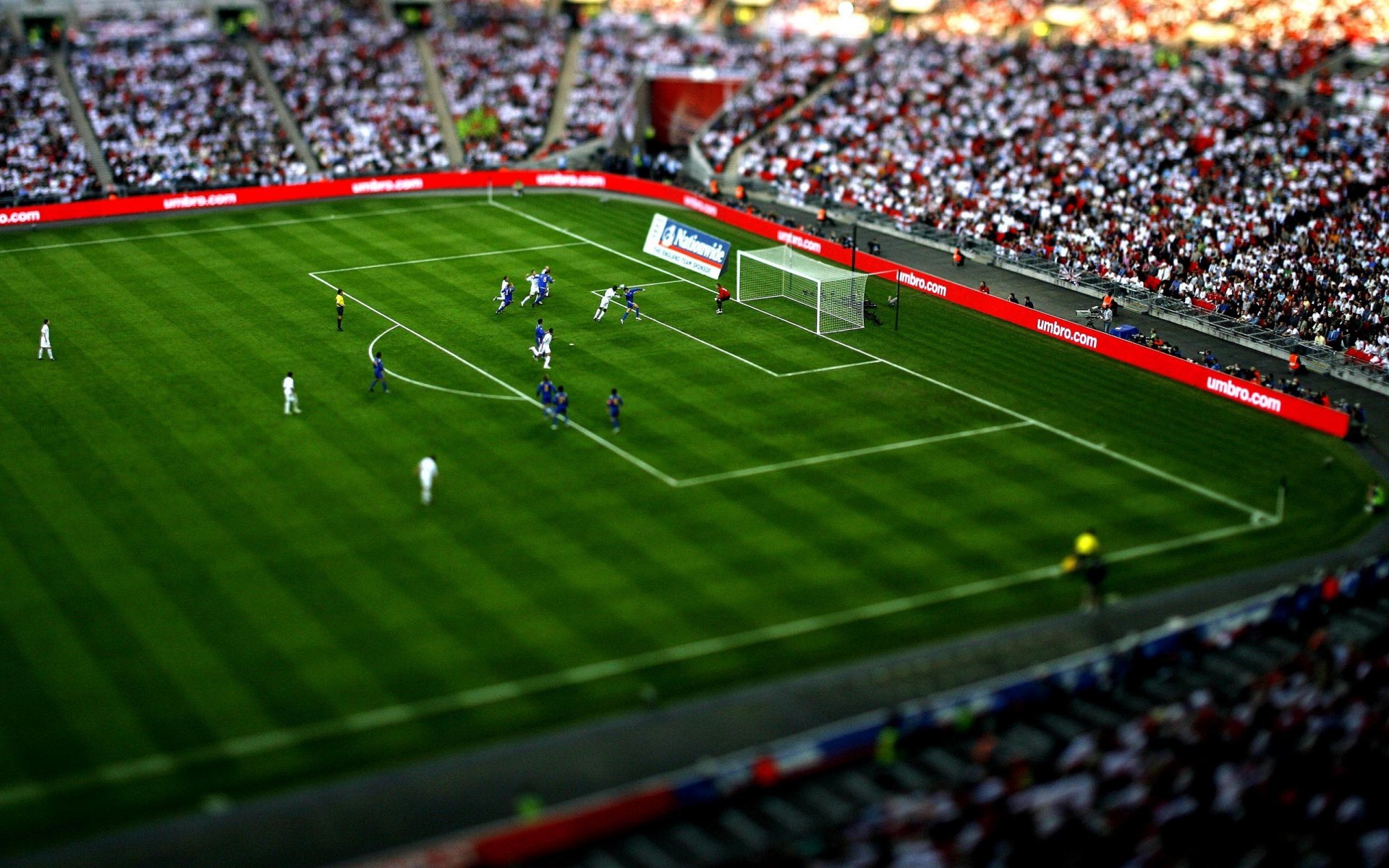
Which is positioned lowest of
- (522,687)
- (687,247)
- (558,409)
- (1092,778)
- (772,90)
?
(522,687)

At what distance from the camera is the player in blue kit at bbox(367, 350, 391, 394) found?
4747cm

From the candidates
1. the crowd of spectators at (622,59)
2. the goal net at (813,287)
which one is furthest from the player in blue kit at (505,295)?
the crowd of spectators at (622,59)

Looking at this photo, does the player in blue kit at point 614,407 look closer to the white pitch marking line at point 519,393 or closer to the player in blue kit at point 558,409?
the white pitch marking line at point 519,393

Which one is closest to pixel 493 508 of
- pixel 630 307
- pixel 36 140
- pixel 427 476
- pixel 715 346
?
pixel 427 476

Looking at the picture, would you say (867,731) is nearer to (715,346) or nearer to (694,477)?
(694,477)

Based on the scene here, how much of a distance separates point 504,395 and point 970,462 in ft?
53.6

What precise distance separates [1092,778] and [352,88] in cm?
7842

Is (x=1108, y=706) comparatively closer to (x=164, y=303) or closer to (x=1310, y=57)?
Result: (x=164, y=303)

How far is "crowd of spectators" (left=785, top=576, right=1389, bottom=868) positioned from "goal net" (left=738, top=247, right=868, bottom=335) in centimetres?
3190

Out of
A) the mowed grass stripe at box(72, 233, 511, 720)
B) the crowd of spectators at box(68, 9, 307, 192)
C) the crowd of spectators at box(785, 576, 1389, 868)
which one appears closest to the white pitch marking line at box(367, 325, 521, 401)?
the mowed grass stripe at box(72, 233, 511, 720)

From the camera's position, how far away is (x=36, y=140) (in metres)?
78.7

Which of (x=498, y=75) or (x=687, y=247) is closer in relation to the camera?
(x=687, y=247)

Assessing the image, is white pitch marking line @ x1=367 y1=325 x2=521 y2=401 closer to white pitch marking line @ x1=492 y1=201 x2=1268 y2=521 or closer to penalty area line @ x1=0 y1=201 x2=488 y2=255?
white pitch marking line @ x1=492 y1=201 x2=1268 y2=521

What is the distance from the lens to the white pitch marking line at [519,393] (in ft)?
138
